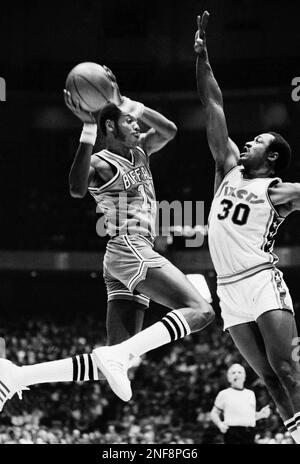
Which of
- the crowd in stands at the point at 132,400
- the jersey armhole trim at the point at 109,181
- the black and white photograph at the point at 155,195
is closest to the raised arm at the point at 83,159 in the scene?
the jersey armhole trim at the point at 109,181

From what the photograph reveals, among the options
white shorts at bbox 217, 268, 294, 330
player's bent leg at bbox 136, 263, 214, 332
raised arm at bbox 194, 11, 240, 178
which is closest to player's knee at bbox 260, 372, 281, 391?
white shorts at bbox 217, 268, 294, 330

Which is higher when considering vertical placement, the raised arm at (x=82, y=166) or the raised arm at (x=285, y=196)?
the raised arm at (x=82, y=166)

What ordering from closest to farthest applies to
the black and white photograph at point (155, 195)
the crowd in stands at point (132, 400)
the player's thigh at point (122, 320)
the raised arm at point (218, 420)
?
1. the player's thigh at point (122, 320)
2. the raised arm at point (218, 420)
3. the crowd in stands at point (132, 400)
4. the black and white photograph at point (155, 195)

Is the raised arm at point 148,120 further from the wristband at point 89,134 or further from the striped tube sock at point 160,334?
the striped tube sock at point 160,334

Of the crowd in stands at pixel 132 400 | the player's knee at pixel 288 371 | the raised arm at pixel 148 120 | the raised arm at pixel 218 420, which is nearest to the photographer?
the player's knee at pixel 288 371

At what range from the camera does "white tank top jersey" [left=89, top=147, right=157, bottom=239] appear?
6.00 metres

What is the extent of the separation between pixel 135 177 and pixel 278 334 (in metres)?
1.69

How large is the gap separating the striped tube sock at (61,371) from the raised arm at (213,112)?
72.7 inches

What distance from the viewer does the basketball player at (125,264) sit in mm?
5516

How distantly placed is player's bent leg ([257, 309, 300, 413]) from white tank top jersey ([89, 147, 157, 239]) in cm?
128

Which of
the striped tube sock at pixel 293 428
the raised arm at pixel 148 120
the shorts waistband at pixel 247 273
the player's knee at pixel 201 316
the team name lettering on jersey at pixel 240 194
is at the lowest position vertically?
the striped tube sock at pixel 293 428

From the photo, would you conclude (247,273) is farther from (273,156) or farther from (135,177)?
(135,177)

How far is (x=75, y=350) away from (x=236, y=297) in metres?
13.4
